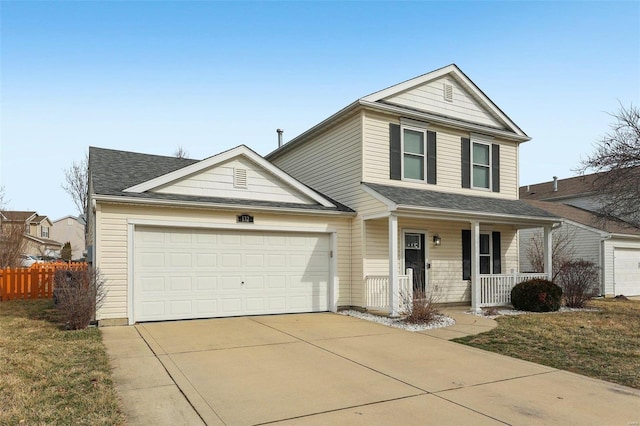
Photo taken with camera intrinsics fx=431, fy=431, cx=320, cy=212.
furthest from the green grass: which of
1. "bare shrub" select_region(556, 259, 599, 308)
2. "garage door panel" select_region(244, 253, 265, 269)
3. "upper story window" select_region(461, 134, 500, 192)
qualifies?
"bare shrub" select_region(556, 259, 599, 308)

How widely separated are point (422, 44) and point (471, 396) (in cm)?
1168

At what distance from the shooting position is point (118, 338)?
805 cm

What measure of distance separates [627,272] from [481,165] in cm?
1085

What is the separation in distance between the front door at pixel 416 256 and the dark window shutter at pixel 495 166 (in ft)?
12.2

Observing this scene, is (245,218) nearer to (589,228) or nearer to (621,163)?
(621,163)

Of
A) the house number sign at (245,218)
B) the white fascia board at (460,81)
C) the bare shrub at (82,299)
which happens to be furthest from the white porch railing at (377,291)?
the bare shrub at (82,299)

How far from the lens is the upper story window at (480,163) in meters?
14.5

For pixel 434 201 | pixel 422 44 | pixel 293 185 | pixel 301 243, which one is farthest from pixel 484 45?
pixel 301 243

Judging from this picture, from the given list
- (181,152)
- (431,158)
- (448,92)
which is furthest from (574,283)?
(181,152)

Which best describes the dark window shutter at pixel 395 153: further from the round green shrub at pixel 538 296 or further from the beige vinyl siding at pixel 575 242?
the beige vinyl siding at pixel 575 242

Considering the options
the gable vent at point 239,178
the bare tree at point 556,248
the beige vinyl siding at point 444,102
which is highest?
A: the beige vinyl siding at point 444,102

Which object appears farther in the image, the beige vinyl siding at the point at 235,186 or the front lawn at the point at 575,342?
the beige vinyl siding at the point at 235,186

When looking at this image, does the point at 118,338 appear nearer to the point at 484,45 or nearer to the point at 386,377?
the point at 386,377

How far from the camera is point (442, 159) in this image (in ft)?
45.8
